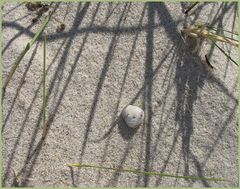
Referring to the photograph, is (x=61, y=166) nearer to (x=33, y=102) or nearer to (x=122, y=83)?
(x=33, y=102)

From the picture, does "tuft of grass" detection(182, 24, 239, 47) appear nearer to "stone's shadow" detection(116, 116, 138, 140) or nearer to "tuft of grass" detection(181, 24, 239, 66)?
"tuft of grass" detection(181, 24, 239, 66)

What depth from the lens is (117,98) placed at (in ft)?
5.32

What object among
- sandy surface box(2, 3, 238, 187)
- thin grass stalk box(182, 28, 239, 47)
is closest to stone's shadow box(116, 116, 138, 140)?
sandy surface box(2, 3, 238, 187)

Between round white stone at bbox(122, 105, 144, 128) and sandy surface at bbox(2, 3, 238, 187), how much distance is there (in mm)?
36

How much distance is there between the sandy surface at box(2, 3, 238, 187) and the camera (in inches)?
61.8

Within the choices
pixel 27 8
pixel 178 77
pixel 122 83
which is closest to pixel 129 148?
pixel 122 83

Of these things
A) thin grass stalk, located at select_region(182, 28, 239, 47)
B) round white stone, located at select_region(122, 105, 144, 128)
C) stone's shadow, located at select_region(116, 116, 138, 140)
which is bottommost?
stone's shadow, located at select_region(116, 116, 138, 140)

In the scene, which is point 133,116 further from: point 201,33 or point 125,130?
point 201,33

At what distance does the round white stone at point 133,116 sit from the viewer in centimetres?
156

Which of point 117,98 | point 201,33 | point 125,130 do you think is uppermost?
point 201,33

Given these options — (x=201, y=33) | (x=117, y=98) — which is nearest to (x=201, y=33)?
(x=201, y=33)

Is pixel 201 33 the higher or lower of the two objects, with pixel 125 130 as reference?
higher

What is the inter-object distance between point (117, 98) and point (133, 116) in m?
0.12

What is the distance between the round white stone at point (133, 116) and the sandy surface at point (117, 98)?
0.04m
